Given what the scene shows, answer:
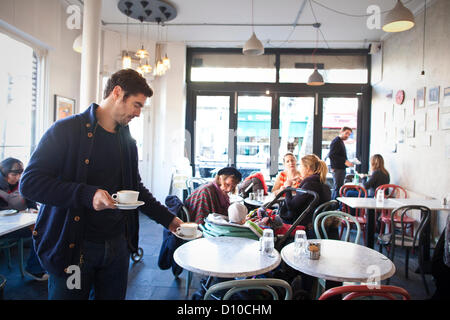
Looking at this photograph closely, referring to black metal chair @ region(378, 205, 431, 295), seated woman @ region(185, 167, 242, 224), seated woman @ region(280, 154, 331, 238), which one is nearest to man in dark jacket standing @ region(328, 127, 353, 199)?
black metal chair @ region(378, 205, 431, 295)

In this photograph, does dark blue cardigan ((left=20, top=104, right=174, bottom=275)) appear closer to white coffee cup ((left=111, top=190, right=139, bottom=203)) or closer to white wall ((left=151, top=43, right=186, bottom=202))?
white coffee cup ((left=111, top=190, right=139, bottom=203))

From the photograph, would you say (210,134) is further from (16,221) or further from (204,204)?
(16,221)

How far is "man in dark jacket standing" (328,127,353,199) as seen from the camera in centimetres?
630

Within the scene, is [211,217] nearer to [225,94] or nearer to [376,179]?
[376,179]

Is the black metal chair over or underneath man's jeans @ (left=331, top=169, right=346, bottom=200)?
underneath

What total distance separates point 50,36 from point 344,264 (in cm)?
506

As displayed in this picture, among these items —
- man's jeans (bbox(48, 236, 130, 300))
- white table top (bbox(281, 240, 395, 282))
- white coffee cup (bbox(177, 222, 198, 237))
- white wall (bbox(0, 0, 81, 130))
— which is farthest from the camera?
white wall (bbox(0, 0, 81, 130))

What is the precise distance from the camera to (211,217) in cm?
251

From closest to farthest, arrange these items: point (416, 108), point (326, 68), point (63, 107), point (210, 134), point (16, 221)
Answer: point (16, 221) < point (416, 108) < point (63, 107) < point (326, 68) < point (210, 134)

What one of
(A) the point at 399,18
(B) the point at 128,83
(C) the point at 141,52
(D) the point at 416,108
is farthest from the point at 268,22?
(B) the point at 128,83

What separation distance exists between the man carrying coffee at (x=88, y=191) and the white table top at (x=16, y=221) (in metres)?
1.58

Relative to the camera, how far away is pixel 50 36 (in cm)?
470

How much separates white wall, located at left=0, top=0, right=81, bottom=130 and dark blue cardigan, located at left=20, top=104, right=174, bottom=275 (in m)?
3.51

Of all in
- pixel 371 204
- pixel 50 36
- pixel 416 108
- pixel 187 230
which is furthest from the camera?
pixel 416 108
